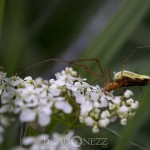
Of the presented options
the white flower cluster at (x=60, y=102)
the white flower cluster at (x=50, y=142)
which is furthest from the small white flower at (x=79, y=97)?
the white flower cluster at (x=50, y=142)

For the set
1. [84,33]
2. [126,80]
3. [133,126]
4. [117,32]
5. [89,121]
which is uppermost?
[84,33]

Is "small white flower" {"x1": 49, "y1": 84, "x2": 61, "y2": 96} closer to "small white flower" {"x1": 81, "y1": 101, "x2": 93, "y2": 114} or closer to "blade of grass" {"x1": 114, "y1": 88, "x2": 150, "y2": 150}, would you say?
"small white flower" {"x1": 81, "y1": 101, "x2": 93, "y2": 114}

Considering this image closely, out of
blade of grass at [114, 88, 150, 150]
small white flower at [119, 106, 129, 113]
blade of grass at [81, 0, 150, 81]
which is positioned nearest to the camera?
blade of grass at [114, 88, 150, 150]

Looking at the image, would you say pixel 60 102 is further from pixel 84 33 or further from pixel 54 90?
pixel 84 33

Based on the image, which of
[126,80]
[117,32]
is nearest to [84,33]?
[117,32]

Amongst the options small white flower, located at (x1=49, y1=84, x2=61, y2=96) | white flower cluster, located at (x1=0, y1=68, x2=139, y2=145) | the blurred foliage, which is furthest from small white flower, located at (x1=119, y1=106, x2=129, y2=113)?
the blurred foliage

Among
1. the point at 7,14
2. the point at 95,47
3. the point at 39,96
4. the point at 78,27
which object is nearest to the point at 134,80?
the point at 95,47

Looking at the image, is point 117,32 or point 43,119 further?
point 117,32
